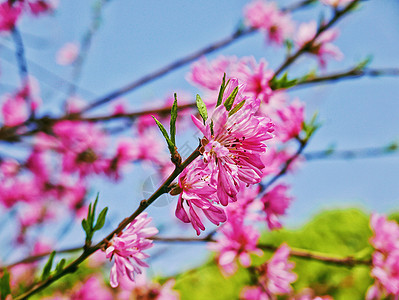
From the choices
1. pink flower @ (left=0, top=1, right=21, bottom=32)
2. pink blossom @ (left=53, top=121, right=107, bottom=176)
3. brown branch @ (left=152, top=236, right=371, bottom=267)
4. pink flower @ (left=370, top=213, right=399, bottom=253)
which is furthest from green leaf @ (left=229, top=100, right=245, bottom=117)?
pink blossom @ (left=53, top=121, right=107, bottom=176)

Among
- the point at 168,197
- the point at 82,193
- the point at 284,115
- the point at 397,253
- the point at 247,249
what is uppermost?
the point at 284,115

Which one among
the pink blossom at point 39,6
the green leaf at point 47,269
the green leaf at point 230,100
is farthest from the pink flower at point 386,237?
the pink blossom at point 39,6

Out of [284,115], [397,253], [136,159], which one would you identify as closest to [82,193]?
[136,159]

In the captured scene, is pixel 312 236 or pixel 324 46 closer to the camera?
pixel 324 46

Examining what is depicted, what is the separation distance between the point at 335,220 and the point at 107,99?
13.9 ft

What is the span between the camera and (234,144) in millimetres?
769

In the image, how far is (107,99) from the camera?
2166mm

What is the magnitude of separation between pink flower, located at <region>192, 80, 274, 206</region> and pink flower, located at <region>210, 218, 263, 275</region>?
0.72 metres

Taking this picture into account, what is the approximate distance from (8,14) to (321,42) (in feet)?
6.27

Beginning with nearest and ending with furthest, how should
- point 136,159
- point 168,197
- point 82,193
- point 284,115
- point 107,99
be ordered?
point 168,197, point 284,115, point 107,99, point 136,159, point 82,193

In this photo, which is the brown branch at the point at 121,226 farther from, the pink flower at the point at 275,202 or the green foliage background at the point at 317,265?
the green foliage background at the point at 317,265

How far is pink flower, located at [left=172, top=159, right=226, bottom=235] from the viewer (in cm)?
75

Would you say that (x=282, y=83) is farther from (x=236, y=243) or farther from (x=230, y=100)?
(x=236, y=243)

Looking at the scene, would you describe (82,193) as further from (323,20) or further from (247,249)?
(323,20)
